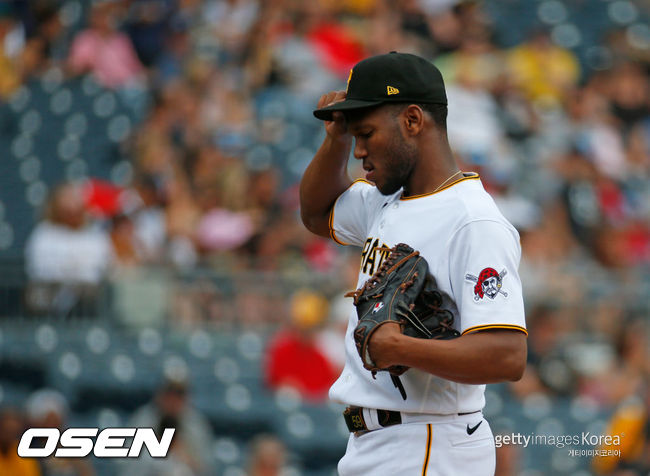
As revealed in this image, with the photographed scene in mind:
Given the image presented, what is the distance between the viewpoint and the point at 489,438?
3.00 m

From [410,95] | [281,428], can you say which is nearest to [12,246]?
[281,428]

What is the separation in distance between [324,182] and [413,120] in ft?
1.82

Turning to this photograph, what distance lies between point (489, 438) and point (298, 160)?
620 centimetres

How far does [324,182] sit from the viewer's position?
342 cm

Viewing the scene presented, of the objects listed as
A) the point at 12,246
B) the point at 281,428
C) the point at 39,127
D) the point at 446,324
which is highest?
the point at 446,324

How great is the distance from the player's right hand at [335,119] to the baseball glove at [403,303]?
485 mm

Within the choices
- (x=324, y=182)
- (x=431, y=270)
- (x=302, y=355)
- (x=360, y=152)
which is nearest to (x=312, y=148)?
(x=302, y=355)

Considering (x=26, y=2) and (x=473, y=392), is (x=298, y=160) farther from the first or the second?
(x=473, y=392)

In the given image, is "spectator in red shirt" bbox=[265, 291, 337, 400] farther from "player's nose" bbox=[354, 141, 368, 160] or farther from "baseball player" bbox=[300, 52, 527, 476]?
"player's nose" bbox=[354, 141, 368, 160]

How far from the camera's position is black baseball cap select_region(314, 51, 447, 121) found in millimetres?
2922

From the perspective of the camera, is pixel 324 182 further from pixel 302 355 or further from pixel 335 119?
pixel 302 355

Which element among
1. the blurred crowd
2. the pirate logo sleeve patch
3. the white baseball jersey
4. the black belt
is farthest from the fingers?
the blurred crowd

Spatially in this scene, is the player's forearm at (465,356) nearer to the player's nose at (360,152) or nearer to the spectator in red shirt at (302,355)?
the player's nose at (360,152)

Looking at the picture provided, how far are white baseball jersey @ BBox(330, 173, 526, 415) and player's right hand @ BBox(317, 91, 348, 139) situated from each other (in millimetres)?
271
